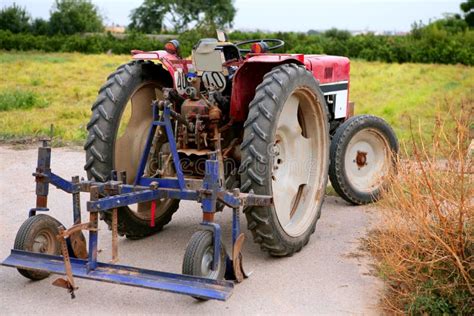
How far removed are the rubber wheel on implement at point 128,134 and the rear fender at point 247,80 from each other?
76 cm

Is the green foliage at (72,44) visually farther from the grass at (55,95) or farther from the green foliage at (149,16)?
the green foliage at (149,16)

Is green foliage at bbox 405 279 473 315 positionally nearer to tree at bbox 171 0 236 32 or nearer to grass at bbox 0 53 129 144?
grass at bbox 0 53 129 144

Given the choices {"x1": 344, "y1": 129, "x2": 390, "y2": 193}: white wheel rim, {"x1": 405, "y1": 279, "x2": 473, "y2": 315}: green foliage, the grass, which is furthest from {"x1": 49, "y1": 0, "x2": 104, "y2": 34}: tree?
{"x1": 405, "y1": 279, "x2": 473, "y2": 315}: green foliage

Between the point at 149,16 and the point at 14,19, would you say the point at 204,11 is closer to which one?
the point at 149,16

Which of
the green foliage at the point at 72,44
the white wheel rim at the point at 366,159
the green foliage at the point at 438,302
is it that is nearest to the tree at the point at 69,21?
the green foliage at the point at 72,44

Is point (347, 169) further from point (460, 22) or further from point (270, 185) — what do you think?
point (460, 22)

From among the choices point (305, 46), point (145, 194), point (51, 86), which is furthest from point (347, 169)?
point (305, 46)

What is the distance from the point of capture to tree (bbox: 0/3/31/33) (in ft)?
181

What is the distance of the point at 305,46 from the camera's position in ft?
133

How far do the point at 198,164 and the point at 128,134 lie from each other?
730mm

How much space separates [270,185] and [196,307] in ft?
3.95

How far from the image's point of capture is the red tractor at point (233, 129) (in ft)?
18.0

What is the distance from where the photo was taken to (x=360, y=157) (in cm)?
780

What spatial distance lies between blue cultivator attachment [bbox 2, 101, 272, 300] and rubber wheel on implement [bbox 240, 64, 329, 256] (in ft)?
0.95
